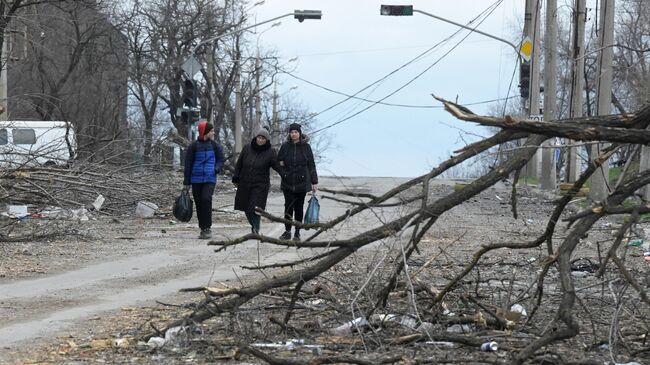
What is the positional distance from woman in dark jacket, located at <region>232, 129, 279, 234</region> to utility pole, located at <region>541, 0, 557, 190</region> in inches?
615

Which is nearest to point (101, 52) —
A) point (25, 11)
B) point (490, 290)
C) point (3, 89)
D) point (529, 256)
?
point (25, 11)

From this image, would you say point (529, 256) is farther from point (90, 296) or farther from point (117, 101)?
point (117, 101)

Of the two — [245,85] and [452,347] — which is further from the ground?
[245,85]

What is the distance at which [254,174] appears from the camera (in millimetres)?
15586

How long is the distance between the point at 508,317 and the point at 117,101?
140 feet

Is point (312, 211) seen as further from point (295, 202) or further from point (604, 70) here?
point (604, 70)

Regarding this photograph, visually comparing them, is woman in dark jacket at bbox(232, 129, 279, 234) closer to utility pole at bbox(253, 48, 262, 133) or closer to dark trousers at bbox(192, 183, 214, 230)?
dark trousers at bbox(192, 183, 214, 230)

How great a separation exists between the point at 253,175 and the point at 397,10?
46.5 ft

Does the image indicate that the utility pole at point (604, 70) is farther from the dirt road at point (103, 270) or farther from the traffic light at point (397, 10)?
the dirt road at point (103, 270)

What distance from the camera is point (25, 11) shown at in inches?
1312

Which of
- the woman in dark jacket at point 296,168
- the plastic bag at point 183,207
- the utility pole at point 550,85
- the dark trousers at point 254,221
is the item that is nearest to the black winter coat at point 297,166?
the woman in dark jacket at point 296,168

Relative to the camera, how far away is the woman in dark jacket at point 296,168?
50.7 ft

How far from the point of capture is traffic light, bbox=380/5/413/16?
2848cm

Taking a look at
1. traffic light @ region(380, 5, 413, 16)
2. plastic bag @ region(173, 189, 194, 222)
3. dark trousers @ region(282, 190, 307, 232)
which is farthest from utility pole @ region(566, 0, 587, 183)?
dark trousers @ region(282, 190, 307, 232)
